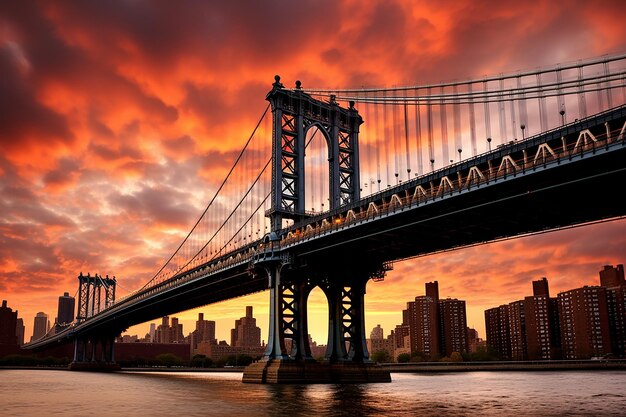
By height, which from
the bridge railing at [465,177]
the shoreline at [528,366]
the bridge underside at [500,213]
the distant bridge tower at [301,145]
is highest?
the distant bridge tower at [301,145]

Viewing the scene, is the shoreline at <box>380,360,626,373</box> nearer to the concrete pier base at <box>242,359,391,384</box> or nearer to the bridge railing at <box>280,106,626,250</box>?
the concrete pier base at <box>242,359,391,384</box>

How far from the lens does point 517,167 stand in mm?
42906

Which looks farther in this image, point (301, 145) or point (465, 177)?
point (301, 145)

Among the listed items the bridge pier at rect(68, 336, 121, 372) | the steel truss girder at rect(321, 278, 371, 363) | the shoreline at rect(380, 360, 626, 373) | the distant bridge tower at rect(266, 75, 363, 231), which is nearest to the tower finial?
the distant bridge tower at rect(266, 75, 363, 231)

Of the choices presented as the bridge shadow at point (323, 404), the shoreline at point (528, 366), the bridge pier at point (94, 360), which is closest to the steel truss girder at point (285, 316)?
the bridge shadow at point (323, 404)

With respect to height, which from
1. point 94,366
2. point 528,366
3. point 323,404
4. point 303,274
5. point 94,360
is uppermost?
point 303,274

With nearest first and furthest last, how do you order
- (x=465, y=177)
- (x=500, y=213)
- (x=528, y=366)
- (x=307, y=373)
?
(x=465, y=177), (x=500, y=213), (x=307, y=373), (x=528, y=366)

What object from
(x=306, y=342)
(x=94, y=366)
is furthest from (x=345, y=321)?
(x=94, y=366)

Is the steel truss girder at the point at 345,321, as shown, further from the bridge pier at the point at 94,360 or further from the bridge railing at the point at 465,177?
the bridge pier at the point at 94,360

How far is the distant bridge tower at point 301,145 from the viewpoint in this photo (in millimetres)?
76125

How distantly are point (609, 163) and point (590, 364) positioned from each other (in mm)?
147148

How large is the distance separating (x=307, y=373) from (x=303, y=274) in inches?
424

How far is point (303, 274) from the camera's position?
7331 cm

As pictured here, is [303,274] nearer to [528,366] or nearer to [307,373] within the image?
[307,373]
